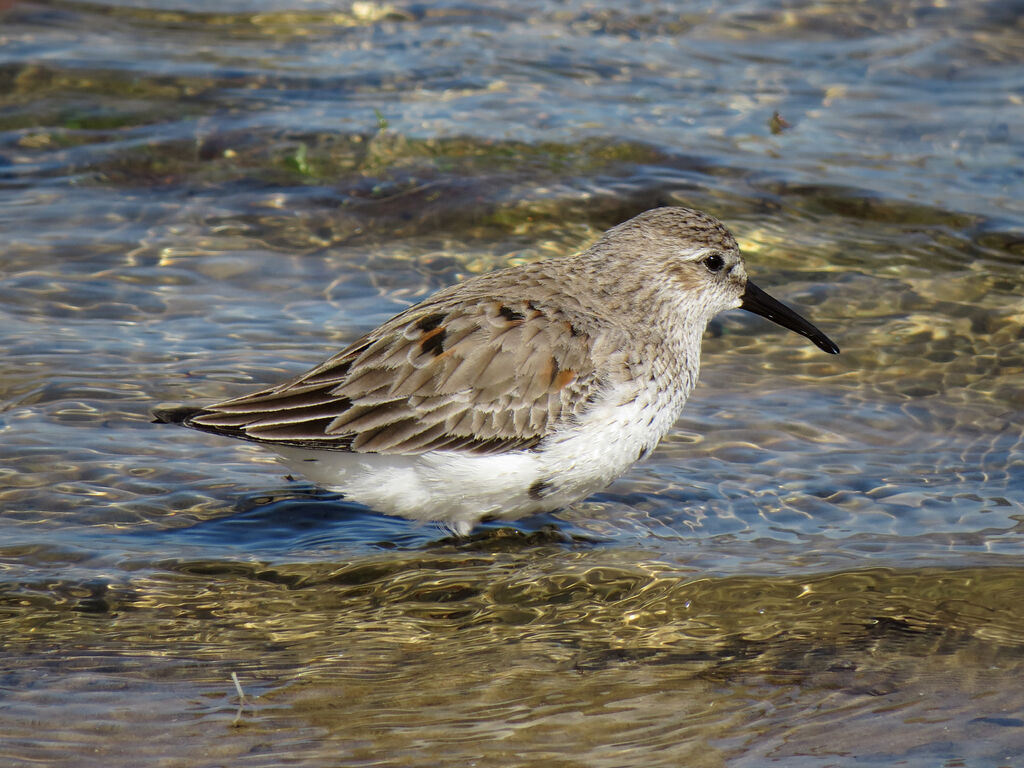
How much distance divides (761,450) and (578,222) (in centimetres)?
331

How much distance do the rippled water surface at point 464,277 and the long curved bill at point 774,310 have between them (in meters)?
0.48

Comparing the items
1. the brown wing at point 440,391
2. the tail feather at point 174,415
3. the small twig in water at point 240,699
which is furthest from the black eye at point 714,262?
the small twig in water at point 240,699

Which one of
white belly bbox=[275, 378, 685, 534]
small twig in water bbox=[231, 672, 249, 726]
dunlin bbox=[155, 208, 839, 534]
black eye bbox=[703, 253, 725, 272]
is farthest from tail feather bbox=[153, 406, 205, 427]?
black eye bbox=[703, 253, 725, 272]

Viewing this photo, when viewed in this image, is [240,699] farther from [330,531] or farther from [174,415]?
[330,531]

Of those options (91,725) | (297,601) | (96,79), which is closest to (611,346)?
(297,601)

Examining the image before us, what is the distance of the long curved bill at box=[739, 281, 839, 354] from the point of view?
7.37 m

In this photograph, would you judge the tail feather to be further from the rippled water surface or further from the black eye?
the black eye

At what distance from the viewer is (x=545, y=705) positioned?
4887mm

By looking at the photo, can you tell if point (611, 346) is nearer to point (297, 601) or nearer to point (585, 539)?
point (585, 539)

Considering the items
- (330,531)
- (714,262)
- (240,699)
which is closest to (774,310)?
(714,262)

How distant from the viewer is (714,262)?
707cm

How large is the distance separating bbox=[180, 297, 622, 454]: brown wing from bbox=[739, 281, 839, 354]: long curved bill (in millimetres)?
1456

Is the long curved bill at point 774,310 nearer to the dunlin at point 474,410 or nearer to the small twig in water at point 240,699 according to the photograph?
the dunlin at point 474,410

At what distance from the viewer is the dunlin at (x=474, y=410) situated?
598cm
